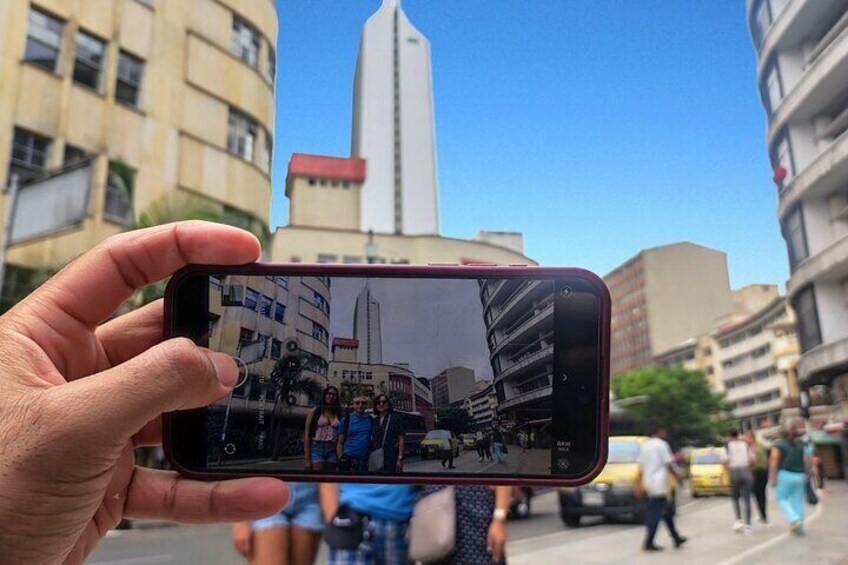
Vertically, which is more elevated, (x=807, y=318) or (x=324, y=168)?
(x=324, y=168)

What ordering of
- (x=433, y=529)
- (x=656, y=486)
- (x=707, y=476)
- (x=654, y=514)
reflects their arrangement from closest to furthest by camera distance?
1. (x=433, y=529)
2. (x=654, y=514)
3. (x=656, y=486)
4. (x=707, y=476)

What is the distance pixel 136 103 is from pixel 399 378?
23.0 m

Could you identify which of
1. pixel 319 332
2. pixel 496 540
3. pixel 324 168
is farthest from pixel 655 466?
pixel 324 168

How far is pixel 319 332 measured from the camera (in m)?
1.72

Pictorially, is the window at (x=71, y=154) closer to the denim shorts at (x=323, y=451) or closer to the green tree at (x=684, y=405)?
the denim shorts at (x=323, y=451)

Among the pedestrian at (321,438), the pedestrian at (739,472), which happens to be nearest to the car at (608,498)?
the pedestrian at (739,472)

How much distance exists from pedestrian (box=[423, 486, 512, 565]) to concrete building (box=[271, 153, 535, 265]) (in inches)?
1582

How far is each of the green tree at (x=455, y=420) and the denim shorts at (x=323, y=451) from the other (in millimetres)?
256

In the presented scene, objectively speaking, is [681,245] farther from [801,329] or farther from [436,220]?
[801,329]

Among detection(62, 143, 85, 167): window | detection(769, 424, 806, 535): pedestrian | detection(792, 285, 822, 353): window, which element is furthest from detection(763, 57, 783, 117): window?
detection(62, 143, 85, 167): window

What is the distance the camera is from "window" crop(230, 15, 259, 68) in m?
26.1

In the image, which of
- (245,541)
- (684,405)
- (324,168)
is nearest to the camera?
A: (245,541)

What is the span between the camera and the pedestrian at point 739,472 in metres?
9.77

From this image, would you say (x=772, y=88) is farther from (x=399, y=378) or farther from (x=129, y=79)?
(x=399, y=378)
